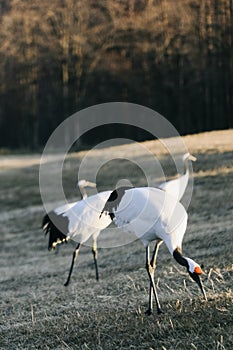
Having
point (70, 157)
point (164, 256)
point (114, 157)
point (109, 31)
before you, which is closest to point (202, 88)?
point (109, 31)

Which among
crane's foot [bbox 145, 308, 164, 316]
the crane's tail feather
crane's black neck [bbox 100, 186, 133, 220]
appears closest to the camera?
crane's foot [bbox 145, 308, 164, 316]

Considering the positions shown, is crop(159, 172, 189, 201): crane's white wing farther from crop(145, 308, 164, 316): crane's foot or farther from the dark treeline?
the dark treeline

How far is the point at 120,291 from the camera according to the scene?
269 inches

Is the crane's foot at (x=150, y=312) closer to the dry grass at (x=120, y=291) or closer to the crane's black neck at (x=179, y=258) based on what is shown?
the dry grass at (x=120, y=291)

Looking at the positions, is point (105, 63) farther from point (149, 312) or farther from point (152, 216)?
point (149, 312)

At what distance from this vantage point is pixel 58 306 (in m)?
6.64

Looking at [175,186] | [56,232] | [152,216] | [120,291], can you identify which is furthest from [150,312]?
[175,186]

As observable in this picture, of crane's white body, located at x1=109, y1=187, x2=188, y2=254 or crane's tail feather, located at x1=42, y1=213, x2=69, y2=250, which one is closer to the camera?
crane's white body, located at x1=109, y1=187, x2=188, y2=254

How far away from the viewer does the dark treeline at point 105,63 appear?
92.9 feet

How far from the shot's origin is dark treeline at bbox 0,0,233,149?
2831 centimetres

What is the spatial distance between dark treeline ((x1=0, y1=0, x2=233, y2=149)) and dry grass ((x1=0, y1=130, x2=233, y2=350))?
1492cm

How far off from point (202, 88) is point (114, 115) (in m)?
6.66

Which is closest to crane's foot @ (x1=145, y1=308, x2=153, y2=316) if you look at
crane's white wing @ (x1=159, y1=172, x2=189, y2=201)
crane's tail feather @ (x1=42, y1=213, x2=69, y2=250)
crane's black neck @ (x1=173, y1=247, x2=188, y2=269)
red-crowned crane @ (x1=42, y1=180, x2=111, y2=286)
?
crane's black neck @ (x1=173, y1=247, x2=188, y2=269)

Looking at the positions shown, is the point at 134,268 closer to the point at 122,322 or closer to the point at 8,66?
the point at 122,322
